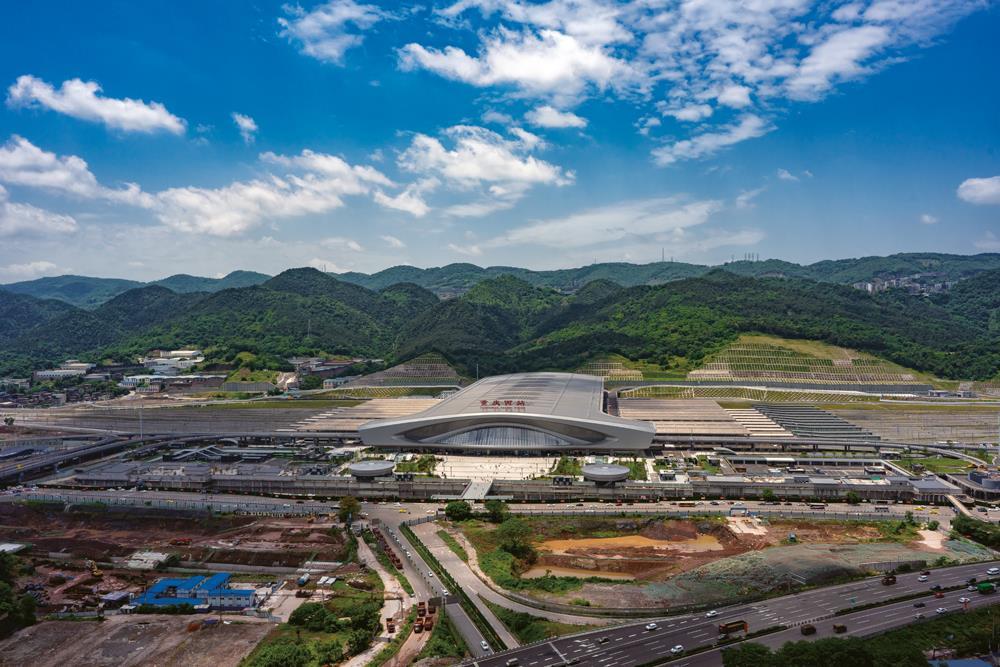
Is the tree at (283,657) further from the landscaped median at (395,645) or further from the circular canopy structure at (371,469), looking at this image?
the circular canopy structure at (371,469)

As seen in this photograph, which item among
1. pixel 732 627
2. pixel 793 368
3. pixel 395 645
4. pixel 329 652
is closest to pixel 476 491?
pixel 395 645

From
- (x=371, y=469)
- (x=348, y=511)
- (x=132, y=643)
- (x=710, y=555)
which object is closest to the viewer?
(x=132, y=643)

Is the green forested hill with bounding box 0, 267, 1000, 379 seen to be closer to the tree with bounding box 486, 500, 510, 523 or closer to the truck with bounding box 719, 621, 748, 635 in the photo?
the tree with bounding box 486, 500, 510, 523

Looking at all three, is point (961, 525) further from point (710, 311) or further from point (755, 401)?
point (710, 311)


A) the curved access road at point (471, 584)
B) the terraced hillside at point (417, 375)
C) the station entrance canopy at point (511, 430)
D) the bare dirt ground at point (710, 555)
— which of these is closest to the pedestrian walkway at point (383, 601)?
the curved access road at point (471, 584)

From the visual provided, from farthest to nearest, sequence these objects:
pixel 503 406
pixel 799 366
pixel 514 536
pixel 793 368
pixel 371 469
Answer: pixel 799 366 → pixel 793 368 → pixel 503 406 → pixel 371 469 → pixel 514 536

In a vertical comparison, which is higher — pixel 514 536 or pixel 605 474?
pixel 605 474

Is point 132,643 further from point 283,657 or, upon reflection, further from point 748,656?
point 748,656
